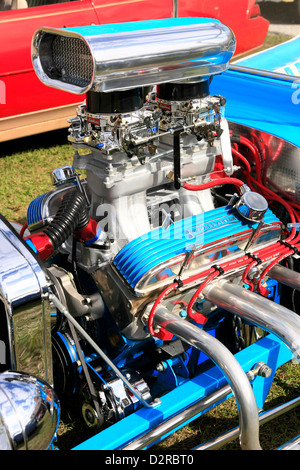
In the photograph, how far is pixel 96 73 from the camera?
1675 mm

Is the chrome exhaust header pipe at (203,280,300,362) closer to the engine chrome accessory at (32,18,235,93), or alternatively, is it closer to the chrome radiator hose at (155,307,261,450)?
the chrome radiator hose at (155,307,261,450)

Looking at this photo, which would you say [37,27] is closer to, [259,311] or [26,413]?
[259,311]

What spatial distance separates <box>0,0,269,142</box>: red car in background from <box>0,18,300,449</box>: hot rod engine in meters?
2.65

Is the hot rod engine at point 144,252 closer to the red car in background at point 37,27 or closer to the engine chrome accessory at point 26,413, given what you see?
the engine chrome accessory at point 26,413

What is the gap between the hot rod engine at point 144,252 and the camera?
5.43 feet

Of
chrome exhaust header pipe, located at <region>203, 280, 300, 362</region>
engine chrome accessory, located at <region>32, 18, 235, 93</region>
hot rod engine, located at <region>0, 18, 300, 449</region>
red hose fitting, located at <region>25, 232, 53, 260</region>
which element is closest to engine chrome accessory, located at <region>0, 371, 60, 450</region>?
hot rod engine, located at <region>0, 18, 300, 449</region>

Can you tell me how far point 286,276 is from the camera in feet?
6.63

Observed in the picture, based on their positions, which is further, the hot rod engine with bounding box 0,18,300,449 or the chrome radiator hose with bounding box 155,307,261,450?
the hot rod engine with bounding box 0,18,300,449

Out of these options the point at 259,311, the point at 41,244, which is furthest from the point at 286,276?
the point at 41,244

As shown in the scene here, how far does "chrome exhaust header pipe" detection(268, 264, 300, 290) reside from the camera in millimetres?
1994

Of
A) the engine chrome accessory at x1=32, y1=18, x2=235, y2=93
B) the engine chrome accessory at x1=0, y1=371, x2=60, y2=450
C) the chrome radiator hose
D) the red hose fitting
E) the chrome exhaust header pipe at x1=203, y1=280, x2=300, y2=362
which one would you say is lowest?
the chrome radiator hose

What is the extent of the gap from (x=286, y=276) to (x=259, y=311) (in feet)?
1.07

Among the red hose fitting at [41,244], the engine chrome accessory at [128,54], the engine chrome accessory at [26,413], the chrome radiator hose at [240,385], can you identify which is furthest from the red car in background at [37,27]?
the engine chrome accessory at [26,413]

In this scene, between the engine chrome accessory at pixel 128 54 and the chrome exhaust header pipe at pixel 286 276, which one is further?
the chrome exhaust header pipe at pixel 286 276
